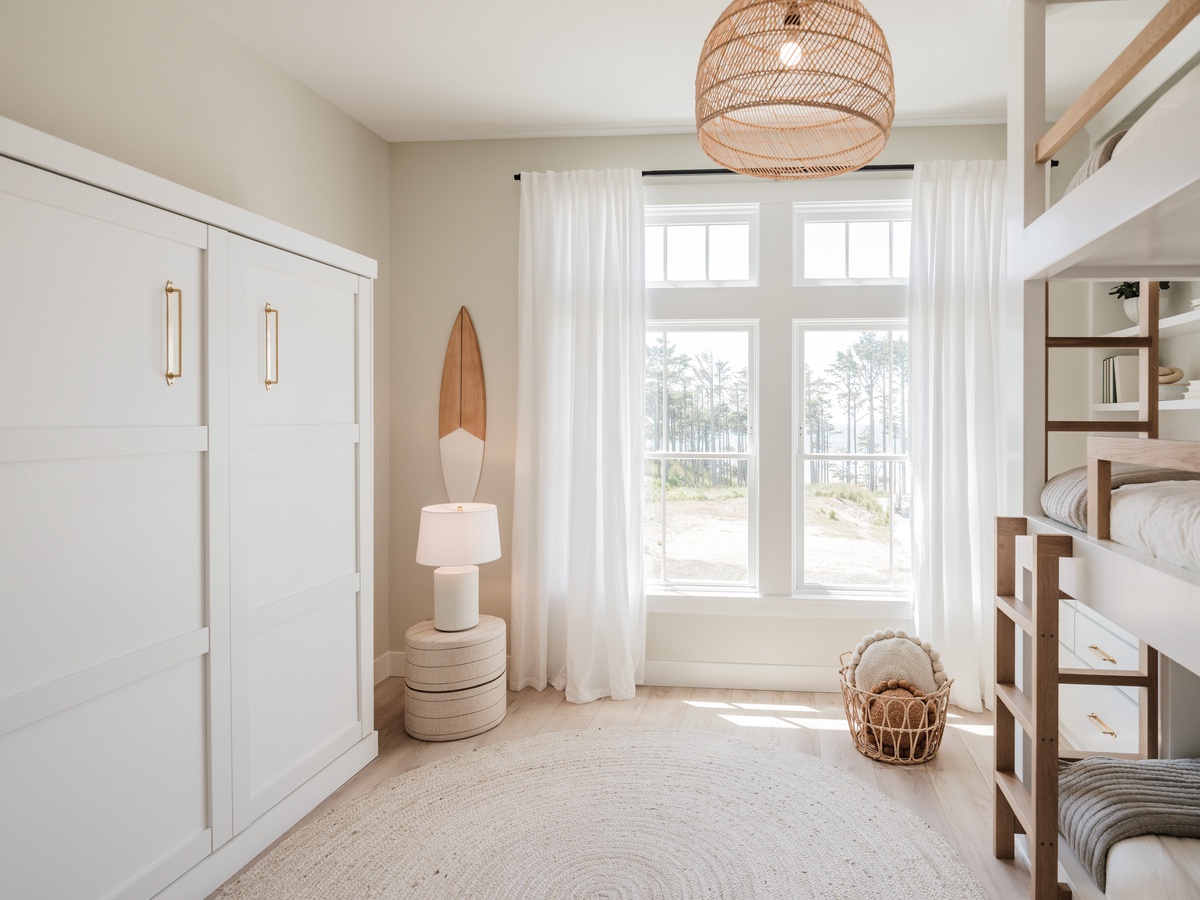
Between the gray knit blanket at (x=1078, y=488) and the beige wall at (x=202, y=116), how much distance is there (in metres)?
2.88

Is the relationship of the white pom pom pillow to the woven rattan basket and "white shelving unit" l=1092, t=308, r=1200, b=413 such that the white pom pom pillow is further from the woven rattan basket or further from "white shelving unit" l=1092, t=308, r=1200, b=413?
"white shelving unit" l=1092, t=308, r=1200, b=413

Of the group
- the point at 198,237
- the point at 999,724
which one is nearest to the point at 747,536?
the point at 999,724

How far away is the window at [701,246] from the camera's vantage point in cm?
387

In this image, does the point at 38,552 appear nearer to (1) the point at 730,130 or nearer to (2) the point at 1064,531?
(1) the point at 730,130

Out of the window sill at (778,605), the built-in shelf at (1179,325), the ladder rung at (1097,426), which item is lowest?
the window sill at (778,605)

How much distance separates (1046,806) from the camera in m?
1.90

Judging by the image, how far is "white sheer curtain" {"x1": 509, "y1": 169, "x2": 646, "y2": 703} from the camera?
3.73 meters

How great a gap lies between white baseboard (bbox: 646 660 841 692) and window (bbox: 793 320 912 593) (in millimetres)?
457

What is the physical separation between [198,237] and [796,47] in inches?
62.9

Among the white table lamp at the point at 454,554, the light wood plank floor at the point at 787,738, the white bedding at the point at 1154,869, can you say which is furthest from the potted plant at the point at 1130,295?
the white table lamp at the point at 454,554

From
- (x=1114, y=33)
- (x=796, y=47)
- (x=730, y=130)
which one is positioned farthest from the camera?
(x=1114, y=33)

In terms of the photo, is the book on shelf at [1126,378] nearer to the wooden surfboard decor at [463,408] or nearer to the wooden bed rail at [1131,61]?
the wooden bed rail at [1131,61]

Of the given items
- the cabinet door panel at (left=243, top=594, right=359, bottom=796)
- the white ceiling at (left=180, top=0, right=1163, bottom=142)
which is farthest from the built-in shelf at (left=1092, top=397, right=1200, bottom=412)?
the cabinet door panel at (left=243, top=594, right=359, bottom=796)

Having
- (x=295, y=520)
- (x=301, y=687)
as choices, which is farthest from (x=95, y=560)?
(x=301, y=687)
